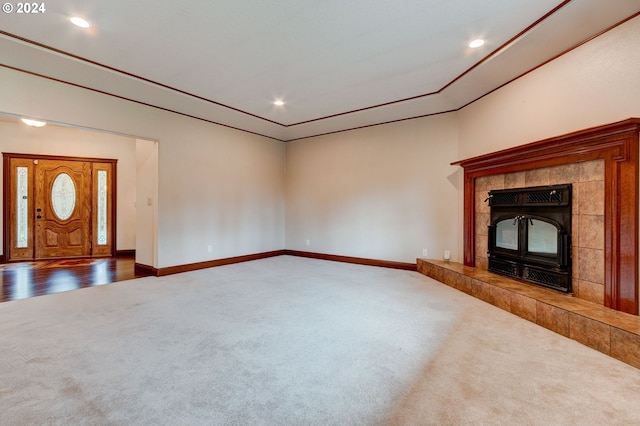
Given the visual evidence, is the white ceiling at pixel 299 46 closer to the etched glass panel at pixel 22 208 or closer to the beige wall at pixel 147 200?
the beige wall at pixel 147 200

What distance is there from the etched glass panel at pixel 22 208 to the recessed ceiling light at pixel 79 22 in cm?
533

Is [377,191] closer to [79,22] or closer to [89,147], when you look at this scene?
[79,22]

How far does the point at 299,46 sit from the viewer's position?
10.5 ft

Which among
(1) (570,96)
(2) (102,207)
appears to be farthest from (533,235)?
(2) (102,207)

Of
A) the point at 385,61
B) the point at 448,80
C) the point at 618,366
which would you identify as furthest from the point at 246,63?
the point at 618,366

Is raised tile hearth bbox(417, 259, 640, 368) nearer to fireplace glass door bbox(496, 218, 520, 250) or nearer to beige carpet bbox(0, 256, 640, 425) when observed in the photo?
beige carpet bbox(0, 256, 640, 425)

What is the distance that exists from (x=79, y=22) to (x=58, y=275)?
4.17 metres

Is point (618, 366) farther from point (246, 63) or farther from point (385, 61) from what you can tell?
point (246, 63)

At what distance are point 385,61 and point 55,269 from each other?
6.65 metres

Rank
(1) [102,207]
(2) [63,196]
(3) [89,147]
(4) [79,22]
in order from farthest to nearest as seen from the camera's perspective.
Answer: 1. (1) [102,207]
2. (3) [89,147]
3. (2) [63,196]
4. (4) [79,22]

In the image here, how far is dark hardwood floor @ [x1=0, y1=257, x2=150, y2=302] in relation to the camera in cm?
409

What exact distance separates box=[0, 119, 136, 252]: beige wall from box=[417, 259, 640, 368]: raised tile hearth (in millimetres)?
7340

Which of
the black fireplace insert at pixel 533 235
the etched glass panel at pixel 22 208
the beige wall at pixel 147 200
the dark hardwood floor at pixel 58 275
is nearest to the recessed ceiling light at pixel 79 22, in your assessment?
the beige wall at pixel 147 200

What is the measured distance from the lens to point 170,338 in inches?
101
